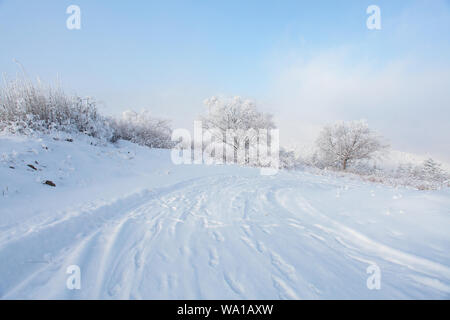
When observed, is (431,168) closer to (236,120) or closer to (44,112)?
(236,120)

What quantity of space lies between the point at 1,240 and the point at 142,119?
17.1 m

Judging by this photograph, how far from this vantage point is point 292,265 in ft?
6.48

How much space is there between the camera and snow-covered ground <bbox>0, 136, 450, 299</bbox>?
1.65 metres

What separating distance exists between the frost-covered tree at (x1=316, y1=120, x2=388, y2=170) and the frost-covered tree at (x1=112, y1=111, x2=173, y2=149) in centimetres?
1791

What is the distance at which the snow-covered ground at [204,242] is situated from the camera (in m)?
1.65

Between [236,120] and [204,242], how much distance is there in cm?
1647

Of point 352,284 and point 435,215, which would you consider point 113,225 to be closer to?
point 352,284
